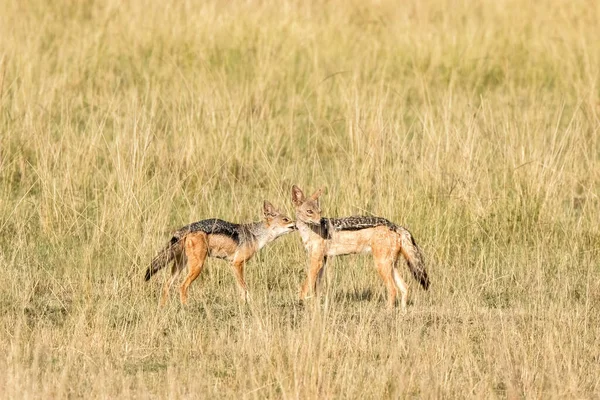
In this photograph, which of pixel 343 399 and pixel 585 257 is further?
pixel 585 257

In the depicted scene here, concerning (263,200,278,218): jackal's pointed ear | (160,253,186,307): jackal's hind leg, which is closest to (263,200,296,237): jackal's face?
(263,200,278,218): jackal's pointed ear

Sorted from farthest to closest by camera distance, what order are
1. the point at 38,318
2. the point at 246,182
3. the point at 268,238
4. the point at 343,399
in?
the point at 246,182 < the point at 268,238 < the point at 38,318 < the point at 343,399

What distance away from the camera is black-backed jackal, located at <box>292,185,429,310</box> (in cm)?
760

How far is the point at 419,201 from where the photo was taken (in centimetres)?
935

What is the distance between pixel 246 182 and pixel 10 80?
2805 mm

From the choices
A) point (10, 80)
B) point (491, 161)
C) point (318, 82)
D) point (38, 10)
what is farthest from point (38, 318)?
point (38, 10)

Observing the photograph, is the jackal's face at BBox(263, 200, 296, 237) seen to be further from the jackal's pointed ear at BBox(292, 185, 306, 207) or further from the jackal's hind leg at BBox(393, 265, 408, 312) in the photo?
the jackal's hind leg at BBox(393, 265, 408, 312)

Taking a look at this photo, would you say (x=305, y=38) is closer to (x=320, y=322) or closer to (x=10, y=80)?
(x=10, y=80)

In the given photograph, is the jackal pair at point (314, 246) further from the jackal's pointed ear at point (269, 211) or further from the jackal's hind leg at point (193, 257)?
the jackal's pointed ear at point (269, 211)

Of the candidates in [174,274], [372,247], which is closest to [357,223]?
[372,247]

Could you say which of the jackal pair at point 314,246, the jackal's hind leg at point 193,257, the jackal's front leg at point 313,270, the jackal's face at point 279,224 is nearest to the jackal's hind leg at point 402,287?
the jackal pair at point 314,246

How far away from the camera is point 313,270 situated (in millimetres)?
7684

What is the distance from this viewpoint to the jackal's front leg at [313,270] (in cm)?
757

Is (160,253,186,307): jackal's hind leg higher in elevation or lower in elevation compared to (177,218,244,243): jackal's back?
lower
